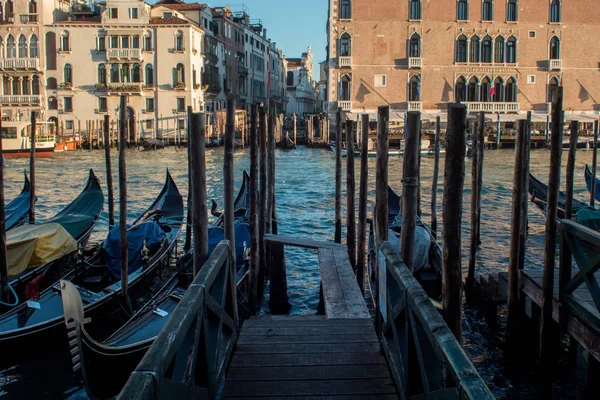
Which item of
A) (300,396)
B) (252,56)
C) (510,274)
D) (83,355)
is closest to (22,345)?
(83,355)

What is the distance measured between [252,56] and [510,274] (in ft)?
113

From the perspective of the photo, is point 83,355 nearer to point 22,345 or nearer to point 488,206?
point 22,345

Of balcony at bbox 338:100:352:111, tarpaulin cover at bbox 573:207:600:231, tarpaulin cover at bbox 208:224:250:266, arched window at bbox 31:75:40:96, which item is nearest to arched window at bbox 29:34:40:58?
arched window at bbox 31:75:40:96

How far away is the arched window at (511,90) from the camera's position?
2514 cm

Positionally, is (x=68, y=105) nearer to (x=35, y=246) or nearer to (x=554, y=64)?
(x=554, y=64)

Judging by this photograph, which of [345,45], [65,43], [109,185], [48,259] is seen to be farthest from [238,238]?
[65,43]

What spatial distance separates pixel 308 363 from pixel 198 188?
108 centimetres

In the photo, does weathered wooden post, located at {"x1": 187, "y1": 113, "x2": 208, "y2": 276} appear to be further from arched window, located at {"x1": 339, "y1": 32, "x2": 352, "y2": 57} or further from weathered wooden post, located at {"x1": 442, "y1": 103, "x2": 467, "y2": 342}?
arched window, located at {"x1": 339, "y1": 32, "x2": 352, "y2": 57}

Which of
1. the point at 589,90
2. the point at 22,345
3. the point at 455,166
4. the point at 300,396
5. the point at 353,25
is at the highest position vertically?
the point at 353,25

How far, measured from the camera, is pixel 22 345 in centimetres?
480

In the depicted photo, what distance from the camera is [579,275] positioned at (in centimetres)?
347

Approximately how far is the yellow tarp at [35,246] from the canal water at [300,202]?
Answer: 1418 millimetres

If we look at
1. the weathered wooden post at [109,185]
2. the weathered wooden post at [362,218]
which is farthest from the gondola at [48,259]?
the weathered wooden post at [362,218]

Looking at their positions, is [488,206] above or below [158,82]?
below
